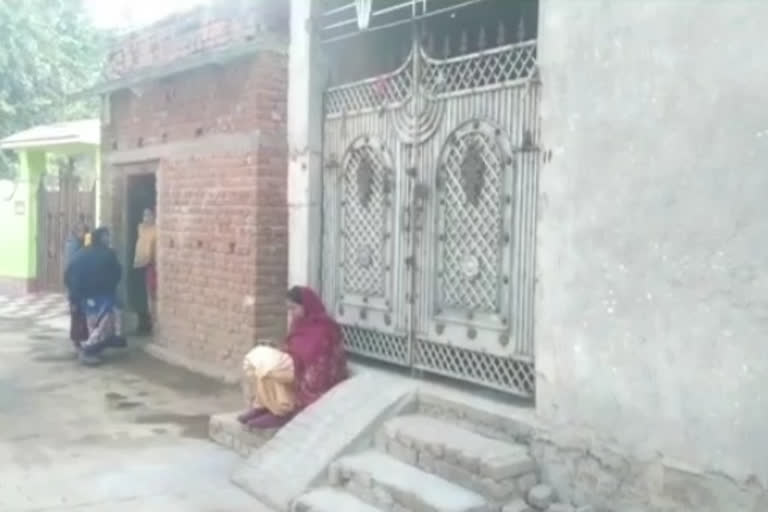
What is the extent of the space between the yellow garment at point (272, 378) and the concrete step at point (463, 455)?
91 centimetres

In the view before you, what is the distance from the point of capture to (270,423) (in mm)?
5590

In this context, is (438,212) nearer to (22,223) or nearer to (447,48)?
(447,48)

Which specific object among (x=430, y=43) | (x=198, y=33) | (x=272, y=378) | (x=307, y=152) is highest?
(x=198, y=33)

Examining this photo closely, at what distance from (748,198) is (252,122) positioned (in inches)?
204

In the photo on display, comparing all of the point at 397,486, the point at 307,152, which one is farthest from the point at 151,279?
the point at 397,486

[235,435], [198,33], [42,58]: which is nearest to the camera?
[235,435]

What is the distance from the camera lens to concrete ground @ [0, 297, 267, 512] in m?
4.79

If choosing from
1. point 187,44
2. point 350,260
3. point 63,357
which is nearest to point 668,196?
point 350,260

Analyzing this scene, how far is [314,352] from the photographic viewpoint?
5504 millimetres

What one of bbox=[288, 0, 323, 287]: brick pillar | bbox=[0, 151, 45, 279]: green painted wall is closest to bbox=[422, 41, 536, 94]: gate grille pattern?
bbox=[288, 0, 323, 287]: brick pillar

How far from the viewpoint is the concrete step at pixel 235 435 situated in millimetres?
5578

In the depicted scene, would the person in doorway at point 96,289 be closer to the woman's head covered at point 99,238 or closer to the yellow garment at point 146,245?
the woman's head covered at point 99,238

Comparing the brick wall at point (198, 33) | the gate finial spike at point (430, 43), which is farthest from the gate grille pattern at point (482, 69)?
the brick wall at point (198, 33)

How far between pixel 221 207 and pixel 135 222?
2891mm
